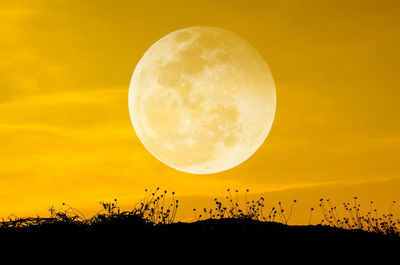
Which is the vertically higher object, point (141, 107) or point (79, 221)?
point (141, 107)

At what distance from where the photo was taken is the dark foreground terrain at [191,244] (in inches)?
302

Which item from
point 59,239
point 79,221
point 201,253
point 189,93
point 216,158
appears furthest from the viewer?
point 216,158

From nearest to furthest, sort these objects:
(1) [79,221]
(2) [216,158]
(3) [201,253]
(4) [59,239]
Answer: (3) [201,253]
(4) [59,239]
(1) [79,221]
(2) [216,158]

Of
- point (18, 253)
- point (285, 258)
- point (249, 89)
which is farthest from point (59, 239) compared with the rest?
point (249, 89)

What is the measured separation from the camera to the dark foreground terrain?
766 centimetres

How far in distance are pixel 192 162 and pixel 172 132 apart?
3.70 feet

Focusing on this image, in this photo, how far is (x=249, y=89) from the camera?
41.8 feet

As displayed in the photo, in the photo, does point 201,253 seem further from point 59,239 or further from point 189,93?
point 189,93

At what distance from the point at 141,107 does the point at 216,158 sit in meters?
2.64

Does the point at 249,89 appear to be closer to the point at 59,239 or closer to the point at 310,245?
the point at 310,245

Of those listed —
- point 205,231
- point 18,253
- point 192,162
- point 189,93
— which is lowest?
point 18,253

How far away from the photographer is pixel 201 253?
770cm

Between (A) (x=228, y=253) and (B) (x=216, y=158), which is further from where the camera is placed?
(B) (x=216, y=158)

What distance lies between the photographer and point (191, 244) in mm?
8141
